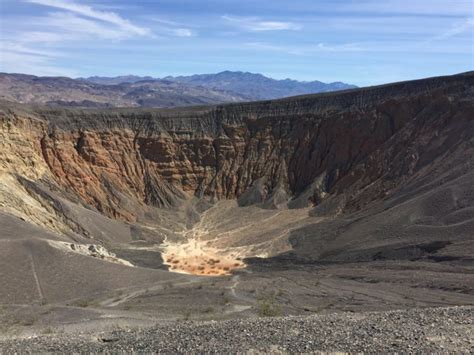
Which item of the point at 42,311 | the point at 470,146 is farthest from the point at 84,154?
the point at 470,146

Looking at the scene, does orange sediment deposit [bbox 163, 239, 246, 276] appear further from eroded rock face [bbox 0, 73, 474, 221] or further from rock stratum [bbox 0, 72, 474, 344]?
eroded rock face [bbox 0, 73, 474, 221]

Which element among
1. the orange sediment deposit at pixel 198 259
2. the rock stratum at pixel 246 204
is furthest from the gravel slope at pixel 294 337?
the orange sediment deposit at pixel 198 259

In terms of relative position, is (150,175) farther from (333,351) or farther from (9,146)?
(333,351)


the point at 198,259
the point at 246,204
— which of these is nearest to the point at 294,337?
the point at 198,259

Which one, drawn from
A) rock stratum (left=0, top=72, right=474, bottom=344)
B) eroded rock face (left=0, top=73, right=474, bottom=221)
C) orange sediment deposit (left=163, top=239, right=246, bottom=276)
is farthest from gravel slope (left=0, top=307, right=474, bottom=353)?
eroded rock face (left=0, top=73, right=474, bottom=221)

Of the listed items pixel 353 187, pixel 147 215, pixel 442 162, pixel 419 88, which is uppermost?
pixel 419 88

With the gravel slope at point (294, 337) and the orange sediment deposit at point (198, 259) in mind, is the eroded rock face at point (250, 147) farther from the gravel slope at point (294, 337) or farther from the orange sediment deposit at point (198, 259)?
the gravel slope at point (294, 337)
